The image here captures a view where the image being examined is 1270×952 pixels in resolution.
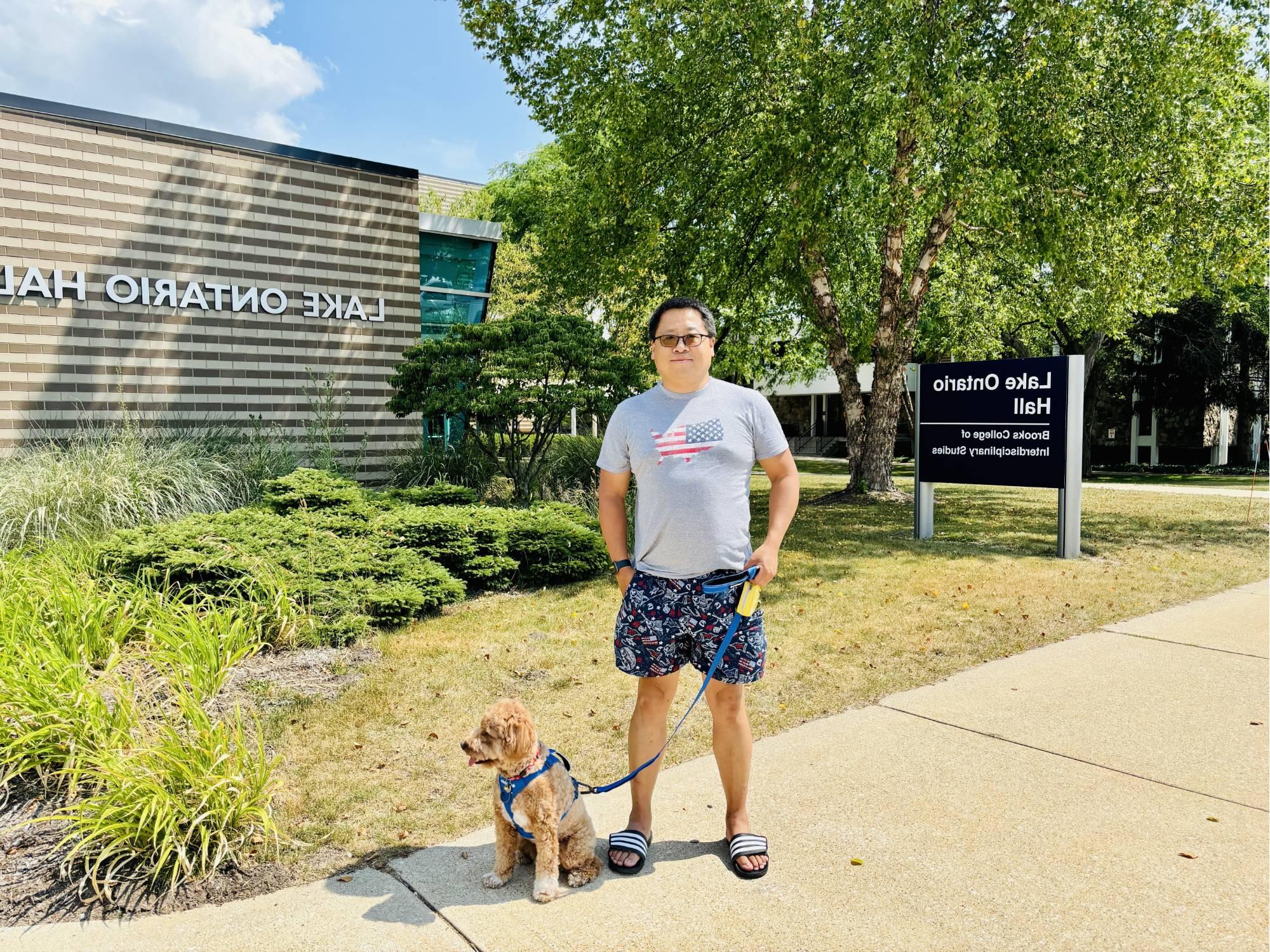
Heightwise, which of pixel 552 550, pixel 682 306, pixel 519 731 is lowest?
pixel 552 550

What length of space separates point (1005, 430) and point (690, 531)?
8043 millimetres

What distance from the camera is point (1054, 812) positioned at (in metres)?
3.53

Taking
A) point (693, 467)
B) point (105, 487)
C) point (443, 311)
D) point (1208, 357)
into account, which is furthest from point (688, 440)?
point (1208, 357)

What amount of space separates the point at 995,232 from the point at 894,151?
16.5 ft

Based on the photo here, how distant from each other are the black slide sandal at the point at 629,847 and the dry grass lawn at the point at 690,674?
0.63 meters

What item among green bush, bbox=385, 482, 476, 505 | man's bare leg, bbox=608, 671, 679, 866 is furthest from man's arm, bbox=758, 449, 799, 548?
green bush, bbox=385, 482, 476, 505

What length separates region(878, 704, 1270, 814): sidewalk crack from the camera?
3.61m

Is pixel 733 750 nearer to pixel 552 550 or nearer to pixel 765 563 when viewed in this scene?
pixel 765 563

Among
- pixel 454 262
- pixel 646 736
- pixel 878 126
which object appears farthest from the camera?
pixel 454 262

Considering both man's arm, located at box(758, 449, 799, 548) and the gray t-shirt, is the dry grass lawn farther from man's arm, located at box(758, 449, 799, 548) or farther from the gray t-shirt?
man's arm, located at box(758, 449, 799, 548)

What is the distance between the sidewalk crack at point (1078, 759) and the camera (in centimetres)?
361

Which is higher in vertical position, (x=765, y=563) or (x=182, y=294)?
(x=182, y=294)

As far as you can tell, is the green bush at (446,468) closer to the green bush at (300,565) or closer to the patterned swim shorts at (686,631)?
the green bush at (300,565)

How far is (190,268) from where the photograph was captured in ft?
32.7
